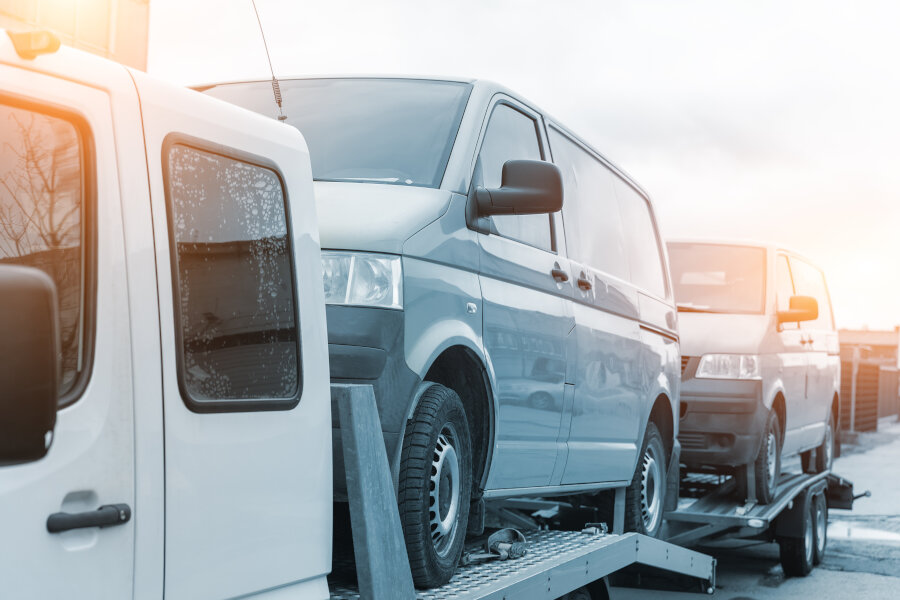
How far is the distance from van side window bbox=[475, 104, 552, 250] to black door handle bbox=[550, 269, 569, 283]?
11 cm

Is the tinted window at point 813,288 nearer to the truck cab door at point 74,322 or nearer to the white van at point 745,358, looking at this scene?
the white van at point 745,358

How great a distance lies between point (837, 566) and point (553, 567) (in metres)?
6.72

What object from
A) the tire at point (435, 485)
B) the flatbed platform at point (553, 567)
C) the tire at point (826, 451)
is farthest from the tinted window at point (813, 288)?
the tire at point (435, 485)

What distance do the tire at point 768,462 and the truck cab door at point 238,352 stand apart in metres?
6.68

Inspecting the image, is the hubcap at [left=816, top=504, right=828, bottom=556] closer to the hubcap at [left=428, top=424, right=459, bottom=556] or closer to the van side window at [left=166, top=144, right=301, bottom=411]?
the hubcap at [left=428, top=424, right=459, bottom=556]

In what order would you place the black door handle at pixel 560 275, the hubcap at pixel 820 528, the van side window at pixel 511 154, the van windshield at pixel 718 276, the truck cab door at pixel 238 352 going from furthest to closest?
the hubcap at pixel 820 528 → the van windshield at pixel 718 276 → the black door handle at pixel 560 275 → the van side window at pixel 511 154 → the truck cab door at pixel 238 352

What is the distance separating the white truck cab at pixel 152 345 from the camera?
191cm

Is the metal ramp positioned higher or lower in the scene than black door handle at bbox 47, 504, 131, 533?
lower

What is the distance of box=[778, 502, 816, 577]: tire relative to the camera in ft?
30.8

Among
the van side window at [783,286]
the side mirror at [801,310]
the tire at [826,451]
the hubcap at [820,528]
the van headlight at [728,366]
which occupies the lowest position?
the hubcap at [820,528]

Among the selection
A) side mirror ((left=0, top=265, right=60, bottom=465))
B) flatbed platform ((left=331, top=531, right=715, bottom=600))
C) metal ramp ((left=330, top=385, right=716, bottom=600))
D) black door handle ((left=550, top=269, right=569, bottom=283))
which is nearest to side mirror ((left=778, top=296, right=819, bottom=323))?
flatbed platform ((left=331, top=531, right=715, bottom=600))

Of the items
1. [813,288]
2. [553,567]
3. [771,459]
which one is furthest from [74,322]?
[813,288]

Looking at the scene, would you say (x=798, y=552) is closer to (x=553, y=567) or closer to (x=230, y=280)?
(x=553, y=567)

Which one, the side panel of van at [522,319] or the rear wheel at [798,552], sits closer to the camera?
the side panel of van at [522,319]
